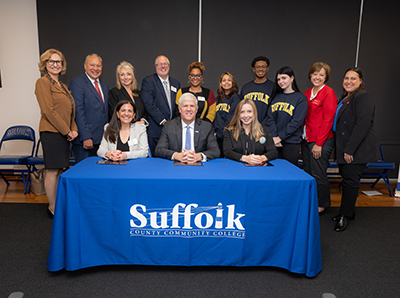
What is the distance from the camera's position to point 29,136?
411 centimetres

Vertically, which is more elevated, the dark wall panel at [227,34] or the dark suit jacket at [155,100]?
the dark wall panel at [227,34]

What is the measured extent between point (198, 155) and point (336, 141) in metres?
1.44

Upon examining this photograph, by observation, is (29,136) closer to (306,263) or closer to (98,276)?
(98,276)

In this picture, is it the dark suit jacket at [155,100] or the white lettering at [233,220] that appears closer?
the white lettering at [233,220]

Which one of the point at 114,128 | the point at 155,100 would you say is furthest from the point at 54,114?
the point at 155,100

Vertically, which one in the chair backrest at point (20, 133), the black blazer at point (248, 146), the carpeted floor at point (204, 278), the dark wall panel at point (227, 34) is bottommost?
the carpeted floor at point (204, 278)

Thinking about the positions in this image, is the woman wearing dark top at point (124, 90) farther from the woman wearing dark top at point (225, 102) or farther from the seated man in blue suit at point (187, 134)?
the woman wearing dark top at point (225, 102)

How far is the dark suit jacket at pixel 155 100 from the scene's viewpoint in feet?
9.65

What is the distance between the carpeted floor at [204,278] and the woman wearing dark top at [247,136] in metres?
0.93

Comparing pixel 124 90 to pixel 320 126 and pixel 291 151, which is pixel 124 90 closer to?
pixel 291 151

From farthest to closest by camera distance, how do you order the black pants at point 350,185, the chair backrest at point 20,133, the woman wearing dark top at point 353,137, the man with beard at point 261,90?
the chair backrest at point 20,133 < the man with beard at point 261,90 < the black pants at point 350,185 < the woman wearing dark top at point 353,137

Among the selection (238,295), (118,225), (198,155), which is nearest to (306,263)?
(238,295)

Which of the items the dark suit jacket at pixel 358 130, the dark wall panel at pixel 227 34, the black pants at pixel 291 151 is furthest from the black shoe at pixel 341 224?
the dark wall panel at pixel 227 34

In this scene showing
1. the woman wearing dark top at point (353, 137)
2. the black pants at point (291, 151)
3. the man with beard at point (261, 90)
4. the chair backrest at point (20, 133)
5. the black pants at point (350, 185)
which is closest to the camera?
the woman wearing dark top at point (353, 137)
